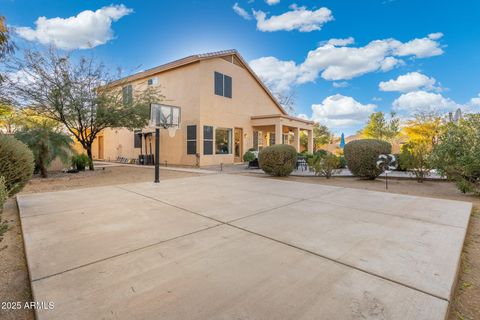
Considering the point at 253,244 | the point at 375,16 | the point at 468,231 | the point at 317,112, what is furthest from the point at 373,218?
the point at 317,112

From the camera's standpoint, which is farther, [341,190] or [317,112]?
[317,112]

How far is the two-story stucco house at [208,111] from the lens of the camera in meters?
14.0

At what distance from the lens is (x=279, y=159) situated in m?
9.34

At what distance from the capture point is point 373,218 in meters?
3.98

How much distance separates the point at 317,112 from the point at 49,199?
34.4m

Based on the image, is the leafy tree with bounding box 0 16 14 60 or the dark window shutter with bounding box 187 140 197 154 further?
the dark window shutter with bounding box 187 140 197 154

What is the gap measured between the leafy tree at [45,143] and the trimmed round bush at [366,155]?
11379 millimetres

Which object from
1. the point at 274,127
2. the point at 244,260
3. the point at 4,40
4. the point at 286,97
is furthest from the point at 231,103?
the point at 286,97

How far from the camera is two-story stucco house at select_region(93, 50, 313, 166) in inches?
552

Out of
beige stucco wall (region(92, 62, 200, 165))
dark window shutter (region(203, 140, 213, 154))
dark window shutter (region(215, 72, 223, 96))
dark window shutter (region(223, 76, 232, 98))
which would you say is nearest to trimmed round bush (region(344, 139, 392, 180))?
dark window shutter (region(203, 140, 213, 154))

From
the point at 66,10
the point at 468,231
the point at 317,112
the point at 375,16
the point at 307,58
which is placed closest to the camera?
the point at 468,231

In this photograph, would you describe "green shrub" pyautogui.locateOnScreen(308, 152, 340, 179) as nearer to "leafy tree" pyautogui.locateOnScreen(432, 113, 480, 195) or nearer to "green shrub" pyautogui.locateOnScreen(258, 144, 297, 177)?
"green shrub" pyautogui.locateOnScreen(258, 144, 297, 177)

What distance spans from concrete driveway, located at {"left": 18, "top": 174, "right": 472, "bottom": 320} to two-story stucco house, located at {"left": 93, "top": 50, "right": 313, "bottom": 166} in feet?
32.2

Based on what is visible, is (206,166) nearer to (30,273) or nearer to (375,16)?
(30,273)
